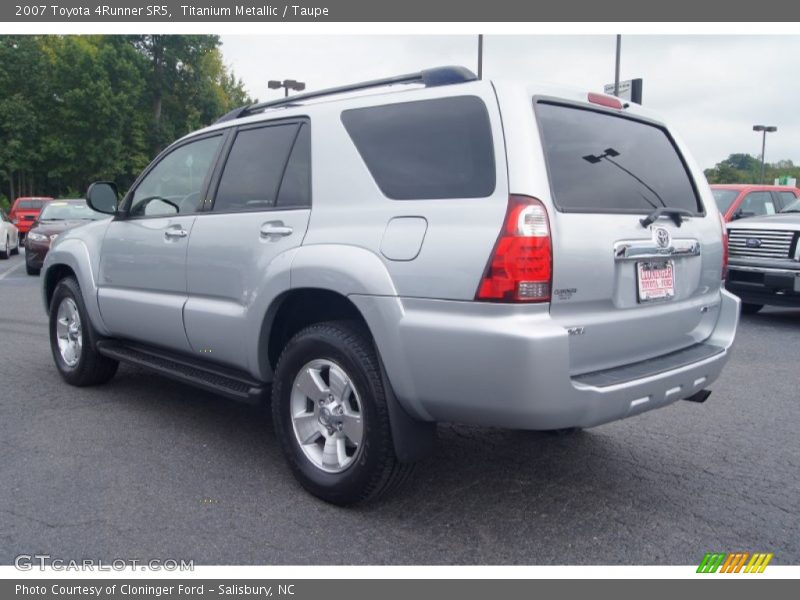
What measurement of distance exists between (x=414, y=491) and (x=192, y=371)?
151 cm

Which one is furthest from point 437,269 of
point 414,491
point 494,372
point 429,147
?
point 414,491

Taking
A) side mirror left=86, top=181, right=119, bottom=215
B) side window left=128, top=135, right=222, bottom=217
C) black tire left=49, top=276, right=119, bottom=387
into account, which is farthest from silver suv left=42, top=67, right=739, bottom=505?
black tire left=49, top=276, right=119, bottom=387

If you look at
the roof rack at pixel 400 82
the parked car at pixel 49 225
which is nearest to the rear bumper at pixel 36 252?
the parked car at pixel 49 225

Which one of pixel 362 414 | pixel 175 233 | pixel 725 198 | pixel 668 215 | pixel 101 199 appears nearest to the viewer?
pixel 362 414

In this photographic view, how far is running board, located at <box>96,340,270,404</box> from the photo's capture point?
3.82 m

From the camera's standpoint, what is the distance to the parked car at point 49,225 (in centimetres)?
1409

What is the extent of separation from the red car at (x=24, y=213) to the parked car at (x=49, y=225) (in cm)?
881

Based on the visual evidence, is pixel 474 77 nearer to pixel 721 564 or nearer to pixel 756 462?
pixel 721 564

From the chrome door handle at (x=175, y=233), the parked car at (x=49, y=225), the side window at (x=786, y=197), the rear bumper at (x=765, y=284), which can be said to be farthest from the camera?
the parked car at (x=49, y=225)

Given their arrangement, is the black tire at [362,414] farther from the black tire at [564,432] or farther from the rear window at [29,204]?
the rear window at [29,204]

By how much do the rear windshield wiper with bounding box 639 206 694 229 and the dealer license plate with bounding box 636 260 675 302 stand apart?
18 centimetres

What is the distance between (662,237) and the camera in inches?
130

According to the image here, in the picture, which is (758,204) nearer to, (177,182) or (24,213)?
(177,182)

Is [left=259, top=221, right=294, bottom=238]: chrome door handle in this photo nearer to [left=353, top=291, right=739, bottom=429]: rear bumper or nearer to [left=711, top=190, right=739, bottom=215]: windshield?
[left=353, top=291, right=739, bottom=429]: rear bumper
